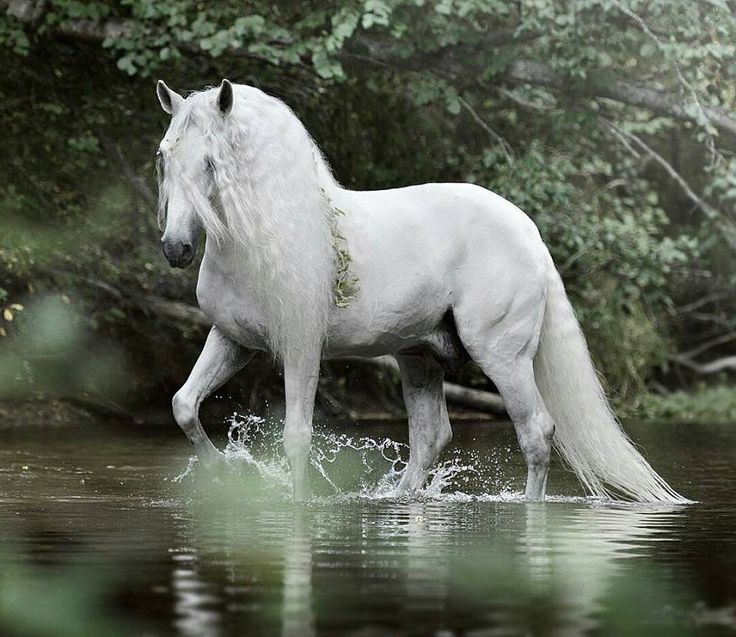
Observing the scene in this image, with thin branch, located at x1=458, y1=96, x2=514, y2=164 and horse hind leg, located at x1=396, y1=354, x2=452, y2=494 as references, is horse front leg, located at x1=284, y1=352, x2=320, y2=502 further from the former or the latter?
thin branch, located at x1=458, y1=96, x2=514, y2=164

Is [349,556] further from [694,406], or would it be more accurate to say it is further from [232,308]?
[694,406]

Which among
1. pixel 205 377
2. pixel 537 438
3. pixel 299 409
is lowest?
pixel 537 438

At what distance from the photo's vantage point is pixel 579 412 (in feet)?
25.3

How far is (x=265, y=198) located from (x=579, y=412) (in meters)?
1.97

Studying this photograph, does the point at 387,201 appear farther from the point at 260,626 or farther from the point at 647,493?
the point at 260,626

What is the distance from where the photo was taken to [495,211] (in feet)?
25.0

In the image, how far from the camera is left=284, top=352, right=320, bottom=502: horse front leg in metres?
6.93

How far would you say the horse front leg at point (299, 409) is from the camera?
22.7 ft

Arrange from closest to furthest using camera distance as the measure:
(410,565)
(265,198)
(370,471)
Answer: (410,565), (265,198), (370,471)

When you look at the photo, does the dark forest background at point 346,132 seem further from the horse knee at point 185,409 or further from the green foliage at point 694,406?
the horse knee at point 185,409

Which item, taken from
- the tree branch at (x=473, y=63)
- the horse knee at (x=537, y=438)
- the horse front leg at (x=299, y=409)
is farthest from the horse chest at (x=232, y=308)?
the tree branch at (x=473, y=63)

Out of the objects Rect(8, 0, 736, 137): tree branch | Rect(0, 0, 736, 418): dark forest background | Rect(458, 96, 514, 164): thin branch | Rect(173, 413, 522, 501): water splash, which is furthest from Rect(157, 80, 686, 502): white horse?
Rect(458, 96, 514, 164): thin branch

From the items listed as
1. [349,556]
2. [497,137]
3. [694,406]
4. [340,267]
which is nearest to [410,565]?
[349,556]

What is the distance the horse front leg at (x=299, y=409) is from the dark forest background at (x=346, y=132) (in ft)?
14.3
